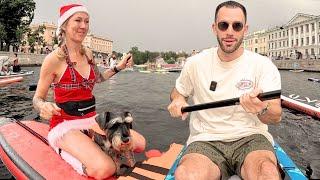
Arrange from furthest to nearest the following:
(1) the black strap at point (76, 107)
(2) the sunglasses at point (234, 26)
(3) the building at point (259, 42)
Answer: (3) the building at point (259, 42) → (1) the black strap at point (76, 107) → (2) the sunglasses at point (234, 26)

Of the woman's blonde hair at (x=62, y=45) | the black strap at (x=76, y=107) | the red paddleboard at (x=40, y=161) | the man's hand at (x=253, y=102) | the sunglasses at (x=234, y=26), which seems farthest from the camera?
the black strap at (x=76, y=107)

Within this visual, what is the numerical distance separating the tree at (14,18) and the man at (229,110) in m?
69.0

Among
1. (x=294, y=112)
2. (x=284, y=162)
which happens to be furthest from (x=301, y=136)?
(x=284, y=162)

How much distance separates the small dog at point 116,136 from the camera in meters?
4.76

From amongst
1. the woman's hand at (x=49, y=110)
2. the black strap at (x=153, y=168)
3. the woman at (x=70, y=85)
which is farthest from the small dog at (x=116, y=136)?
the woman's hand at (x=49, y=110)

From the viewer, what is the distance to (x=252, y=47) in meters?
143

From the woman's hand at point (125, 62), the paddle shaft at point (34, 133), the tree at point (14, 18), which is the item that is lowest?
the paddle shaft at point (34, 133)

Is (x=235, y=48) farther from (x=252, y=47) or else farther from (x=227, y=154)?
(x=252, y=47)

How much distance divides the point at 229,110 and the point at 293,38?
116950mm

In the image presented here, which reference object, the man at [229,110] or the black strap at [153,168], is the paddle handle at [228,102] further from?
the black strap at [153,168]

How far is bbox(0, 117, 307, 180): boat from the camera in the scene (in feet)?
16.2

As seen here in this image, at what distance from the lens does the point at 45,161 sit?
18.5 ft

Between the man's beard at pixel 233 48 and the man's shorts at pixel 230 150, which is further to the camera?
the man's beard at pixel 233 48

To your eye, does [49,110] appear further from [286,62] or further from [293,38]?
[293,38]
